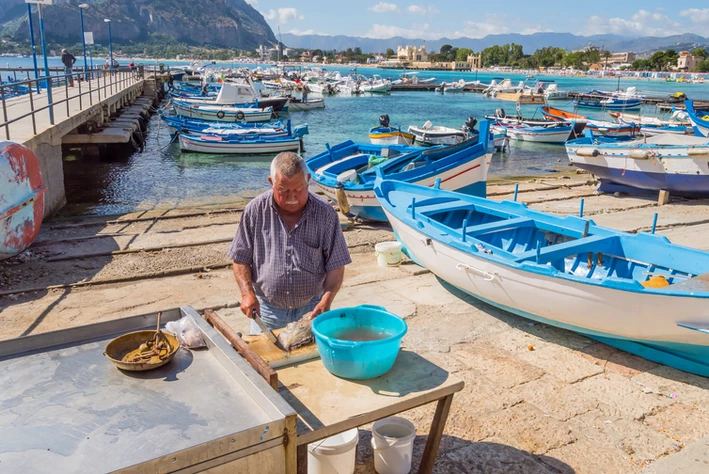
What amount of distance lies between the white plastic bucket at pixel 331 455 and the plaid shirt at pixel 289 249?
1.00 m

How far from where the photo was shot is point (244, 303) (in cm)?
390

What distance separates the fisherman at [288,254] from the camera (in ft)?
12.7

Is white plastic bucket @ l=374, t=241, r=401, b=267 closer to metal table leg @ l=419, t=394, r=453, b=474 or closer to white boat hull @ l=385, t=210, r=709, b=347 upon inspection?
white boat hull @ l=385, t=210, r=709, b=347

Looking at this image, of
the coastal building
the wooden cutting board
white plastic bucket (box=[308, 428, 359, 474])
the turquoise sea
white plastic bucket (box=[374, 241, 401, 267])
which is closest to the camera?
the wooden cutting board

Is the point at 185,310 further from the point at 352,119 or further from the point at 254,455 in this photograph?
the point at 352,119

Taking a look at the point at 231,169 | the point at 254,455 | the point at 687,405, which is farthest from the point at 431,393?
the point at 231,169

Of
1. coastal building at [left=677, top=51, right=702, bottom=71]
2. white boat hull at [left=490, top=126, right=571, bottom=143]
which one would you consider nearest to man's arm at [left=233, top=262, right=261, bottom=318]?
white boat hull at [left=490, top=126, right=571, bottom=143]

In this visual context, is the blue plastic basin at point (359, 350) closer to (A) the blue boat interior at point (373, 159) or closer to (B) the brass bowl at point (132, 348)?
(B) the brass bowl at point (132, 348)

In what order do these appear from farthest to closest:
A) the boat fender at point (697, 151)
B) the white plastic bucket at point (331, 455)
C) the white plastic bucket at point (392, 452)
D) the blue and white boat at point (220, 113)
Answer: the blue and white boat at point (220, 113) < the boat fender at point (697, 151) < the white plastic bucket at point (392, 452) < the white plastic bucket at point (331, 455)

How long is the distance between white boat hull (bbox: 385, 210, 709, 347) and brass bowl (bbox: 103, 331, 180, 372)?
168 inches

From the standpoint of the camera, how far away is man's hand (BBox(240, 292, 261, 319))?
3852mm

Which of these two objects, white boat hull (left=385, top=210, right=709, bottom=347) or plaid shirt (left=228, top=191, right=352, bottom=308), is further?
white boat hull (left=385, top=210, right=709, bottom=347)

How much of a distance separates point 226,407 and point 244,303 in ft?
4.60

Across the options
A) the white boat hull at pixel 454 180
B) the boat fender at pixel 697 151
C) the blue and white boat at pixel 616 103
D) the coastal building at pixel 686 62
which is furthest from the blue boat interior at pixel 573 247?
the coastal building at pixel 686 62
